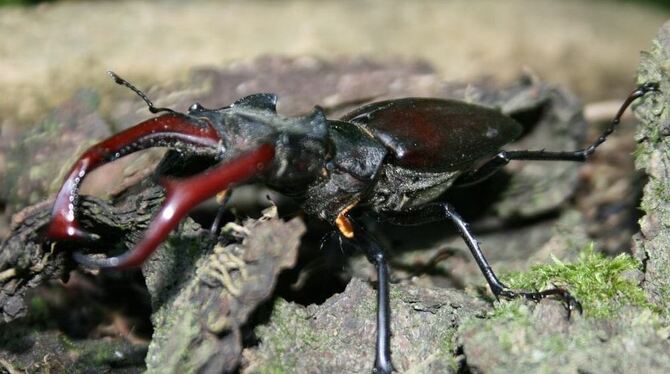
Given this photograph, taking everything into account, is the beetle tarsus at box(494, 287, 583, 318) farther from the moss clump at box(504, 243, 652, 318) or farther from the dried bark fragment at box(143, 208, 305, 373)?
the dried bark fragment at box(143, 208, 305, 373)

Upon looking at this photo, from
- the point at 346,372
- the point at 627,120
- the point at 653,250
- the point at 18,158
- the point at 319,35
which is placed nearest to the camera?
the point at 346,372

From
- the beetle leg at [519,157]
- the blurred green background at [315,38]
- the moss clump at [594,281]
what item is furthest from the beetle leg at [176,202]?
the blurred green background at [315,38]

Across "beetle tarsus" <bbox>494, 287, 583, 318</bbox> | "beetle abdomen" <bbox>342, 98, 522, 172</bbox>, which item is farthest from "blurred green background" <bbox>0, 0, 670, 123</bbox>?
"beetle tarsus" <bbox>494, 287, 583, 318</bbox>

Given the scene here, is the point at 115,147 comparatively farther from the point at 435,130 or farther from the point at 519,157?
the point at 519,157

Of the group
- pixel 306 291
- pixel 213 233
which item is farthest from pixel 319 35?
pixel 213 233

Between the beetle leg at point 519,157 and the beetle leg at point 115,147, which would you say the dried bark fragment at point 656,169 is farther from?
the beetle leg at point 115,147

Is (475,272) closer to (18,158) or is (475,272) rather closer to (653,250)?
(653,250)

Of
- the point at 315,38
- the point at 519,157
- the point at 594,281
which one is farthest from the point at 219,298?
the point at 315,38

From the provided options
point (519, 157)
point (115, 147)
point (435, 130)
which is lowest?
point (519, 157)
